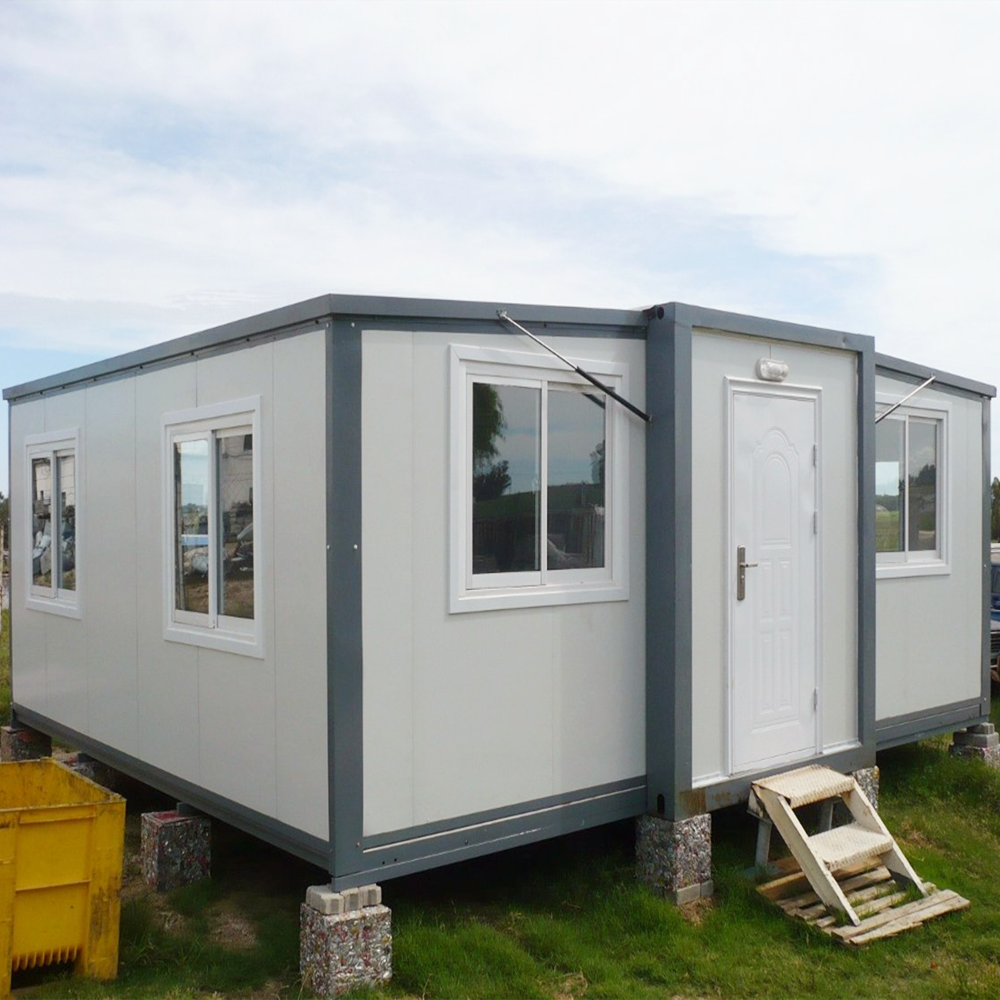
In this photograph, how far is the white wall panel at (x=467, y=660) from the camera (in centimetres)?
521

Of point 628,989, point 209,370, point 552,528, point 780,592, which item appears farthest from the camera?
point 780,592

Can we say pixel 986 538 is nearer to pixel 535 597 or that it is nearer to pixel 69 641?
pixel 535 597

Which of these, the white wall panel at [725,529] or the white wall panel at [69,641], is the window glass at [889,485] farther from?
the white wall panel at [69,641]

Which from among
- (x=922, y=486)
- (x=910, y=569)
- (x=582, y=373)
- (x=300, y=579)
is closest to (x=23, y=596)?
(x=300, y=579)

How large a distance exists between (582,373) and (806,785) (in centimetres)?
262

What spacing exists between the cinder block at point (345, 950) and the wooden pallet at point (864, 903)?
80.4 inches

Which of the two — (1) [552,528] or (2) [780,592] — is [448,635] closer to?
(1) [552,528]

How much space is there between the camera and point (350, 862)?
5074mm

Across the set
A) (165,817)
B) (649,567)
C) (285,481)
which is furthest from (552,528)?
(165,817)

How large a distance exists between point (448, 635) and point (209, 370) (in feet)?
6.59

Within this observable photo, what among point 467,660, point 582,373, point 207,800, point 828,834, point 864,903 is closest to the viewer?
point 467,660

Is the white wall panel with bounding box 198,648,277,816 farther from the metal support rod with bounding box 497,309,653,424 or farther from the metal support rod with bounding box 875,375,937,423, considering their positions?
the metal support rod with bounding box 875,375,937,423

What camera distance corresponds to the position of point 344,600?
508 cm

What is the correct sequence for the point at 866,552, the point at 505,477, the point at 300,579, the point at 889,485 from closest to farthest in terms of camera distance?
the point at 300,579
the point at 505,477
the point at 866,552
the point at 889,485
